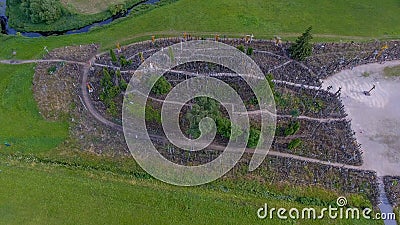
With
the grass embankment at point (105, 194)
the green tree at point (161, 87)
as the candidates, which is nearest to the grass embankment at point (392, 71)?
the grass embankment at point (105, 194)

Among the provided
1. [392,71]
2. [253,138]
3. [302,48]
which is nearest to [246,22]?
[302,48]

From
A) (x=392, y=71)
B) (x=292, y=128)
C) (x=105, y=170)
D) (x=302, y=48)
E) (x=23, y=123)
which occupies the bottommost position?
(x=105, y=170)

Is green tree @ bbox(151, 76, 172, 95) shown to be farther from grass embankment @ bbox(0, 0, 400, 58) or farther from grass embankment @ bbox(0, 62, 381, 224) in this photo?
grass embankment @ bbox(0, 0, 400, 58)

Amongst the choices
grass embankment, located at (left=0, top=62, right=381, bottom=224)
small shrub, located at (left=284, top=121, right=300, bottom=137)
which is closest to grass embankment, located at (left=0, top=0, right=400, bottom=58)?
small shrub, located at (left=284, top=121, right=300, bottom=137)

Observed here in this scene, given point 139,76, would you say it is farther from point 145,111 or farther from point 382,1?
point 382,1

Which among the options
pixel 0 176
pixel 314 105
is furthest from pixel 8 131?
pixel 314 105

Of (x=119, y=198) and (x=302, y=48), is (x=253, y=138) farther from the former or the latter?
(x=119, y=198)
